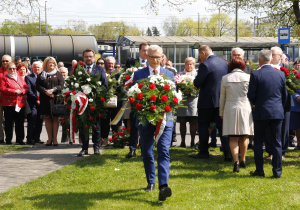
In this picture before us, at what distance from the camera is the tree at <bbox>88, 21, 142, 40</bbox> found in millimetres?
104375

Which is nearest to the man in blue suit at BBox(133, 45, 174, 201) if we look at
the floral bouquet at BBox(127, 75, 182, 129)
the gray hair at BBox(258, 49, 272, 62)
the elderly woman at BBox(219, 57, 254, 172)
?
the floral bouquet at BBox(127, 75, 182, 129)

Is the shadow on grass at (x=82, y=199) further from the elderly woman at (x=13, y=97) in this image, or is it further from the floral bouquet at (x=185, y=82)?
the elderly woman at (x=13, y=97)

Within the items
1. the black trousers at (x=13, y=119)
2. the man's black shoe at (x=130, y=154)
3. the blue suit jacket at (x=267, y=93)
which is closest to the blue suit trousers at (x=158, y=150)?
the blue suit jacket at (x=267, y=93)

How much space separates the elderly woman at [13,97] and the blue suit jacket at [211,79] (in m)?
5.40

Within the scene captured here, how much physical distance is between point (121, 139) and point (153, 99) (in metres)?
5.19

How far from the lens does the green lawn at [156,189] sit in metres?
6.54

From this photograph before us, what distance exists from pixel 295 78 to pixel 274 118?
2.10 metres

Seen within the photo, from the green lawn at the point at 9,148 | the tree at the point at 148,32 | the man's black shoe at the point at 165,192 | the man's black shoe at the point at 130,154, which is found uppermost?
the tree at the point at 148,32

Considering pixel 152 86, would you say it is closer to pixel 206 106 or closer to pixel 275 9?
pixel 206 106

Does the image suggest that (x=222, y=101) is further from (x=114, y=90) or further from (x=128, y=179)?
(x=114, y=90)

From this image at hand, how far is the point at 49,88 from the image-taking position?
1223 centimetres

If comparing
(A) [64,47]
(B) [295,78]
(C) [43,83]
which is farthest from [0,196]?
(A) [64,47]

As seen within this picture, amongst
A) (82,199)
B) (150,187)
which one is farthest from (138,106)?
(82,199)

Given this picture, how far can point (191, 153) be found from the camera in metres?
10.7
